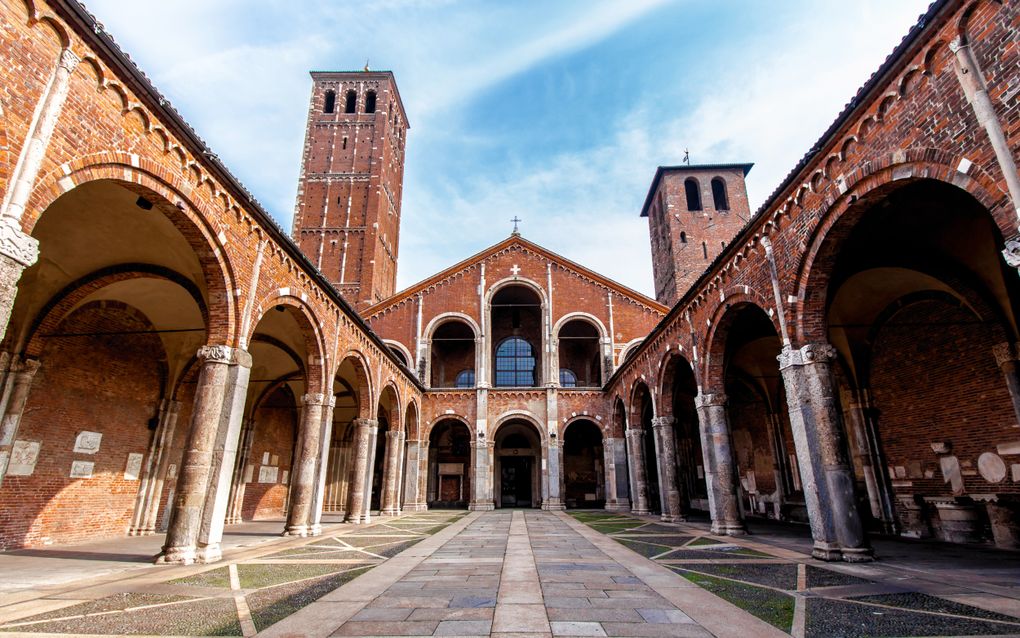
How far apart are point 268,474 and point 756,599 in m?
17.6

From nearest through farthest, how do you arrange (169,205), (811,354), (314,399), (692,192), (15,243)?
(15,243), (169,205), (811,354), (314,399), (692,192)

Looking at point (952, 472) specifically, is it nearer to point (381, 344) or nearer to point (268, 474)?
point (381, 344)

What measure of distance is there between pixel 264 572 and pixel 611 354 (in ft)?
64.4

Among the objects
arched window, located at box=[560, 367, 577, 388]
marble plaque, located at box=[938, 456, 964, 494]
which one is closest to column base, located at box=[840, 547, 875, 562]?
marble plaque, located at box=[938, 456, 964, 494]

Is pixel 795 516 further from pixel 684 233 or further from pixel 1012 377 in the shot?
pixel 684 233

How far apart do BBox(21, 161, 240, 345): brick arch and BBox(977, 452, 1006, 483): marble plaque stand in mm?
14643

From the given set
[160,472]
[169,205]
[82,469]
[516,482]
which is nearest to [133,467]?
[160,472]

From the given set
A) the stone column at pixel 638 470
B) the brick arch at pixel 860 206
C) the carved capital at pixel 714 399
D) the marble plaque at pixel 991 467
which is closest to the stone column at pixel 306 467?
the carved capital at pixel 714 399

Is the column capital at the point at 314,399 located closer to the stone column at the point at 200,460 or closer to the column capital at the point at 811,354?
the stone column at the point at 200,460

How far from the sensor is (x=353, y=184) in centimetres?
3375

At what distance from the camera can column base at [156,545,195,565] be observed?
23.4ft

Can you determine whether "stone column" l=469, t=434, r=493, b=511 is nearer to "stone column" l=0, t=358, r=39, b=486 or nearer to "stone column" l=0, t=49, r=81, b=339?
"stone column" l=0, t=358, r=39, b=486

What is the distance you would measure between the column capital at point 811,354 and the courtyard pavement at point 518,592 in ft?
9.84

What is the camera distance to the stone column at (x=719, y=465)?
36.1 ft
